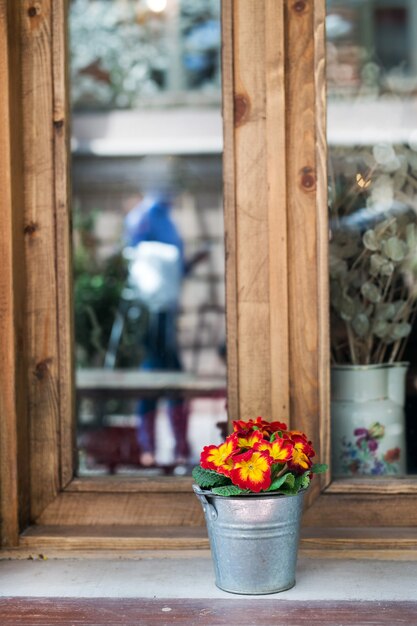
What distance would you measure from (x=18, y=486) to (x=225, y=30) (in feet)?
3.70

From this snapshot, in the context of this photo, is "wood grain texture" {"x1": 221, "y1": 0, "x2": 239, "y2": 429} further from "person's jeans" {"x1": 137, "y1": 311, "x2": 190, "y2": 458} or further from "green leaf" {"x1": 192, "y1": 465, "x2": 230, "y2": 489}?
"person's jeans" {"x1": 137, "y1": 311, "x2": 190, "y2": 458}

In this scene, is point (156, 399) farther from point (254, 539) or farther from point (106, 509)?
point (254, 539)

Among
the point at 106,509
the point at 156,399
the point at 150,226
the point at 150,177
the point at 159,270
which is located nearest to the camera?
the point at 106,509

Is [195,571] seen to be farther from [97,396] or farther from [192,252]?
[192,252]

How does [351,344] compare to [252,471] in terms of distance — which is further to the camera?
[351,344]

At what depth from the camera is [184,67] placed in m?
5.96

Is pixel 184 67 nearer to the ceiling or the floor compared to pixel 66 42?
nearer to the ceiling

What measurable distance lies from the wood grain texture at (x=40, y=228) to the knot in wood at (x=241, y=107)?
426mm

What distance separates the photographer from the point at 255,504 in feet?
5.39

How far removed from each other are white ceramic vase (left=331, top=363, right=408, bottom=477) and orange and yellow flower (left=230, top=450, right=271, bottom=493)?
504mm

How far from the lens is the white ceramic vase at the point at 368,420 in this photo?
2.13 m

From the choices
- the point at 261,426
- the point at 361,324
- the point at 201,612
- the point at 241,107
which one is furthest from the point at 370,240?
the point at 201,612

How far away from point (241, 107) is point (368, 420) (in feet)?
2.69

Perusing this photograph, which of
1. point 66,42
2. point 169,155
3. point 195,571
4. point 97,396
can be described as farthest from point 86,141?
point 195,571
